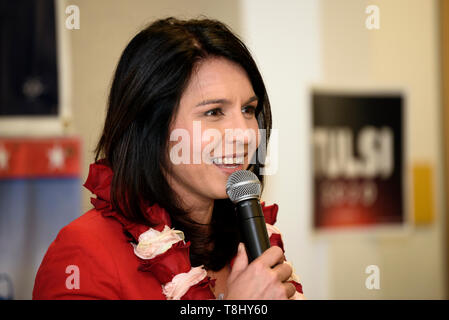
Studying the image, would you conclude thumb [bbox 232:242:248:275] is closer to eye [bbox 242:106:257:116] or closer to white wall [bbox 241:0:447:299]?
eye [bbox 242:106:257:116]

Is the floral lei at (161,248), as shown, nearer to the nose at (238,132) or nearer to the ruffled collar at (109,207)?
the ruffled collar at (109,207)

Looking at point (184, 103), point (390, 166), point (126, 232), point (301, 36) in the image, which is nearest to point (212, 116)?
point (184, 103)

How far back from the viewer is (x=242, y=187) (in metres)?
1.15

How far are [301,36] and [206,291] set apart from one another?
6.56ft

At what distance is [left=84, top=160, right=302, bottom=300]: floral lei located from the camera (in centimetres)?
118

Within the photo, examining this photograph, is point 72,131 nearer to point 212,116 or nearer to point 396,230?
point 212,116

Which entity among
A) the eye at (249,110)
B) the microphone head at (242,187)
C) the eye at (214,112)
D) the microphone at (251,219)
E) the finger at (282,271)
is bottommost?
the finger at (282,271)

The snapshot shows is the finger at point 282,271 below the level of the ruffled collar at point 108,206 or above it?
below

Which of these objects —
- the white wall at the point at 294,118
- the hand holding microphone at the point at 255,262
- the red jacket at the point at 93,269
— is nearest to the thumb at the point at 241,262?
the hand holding microphone at the point at 255,262

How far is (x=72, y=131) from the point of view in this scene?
2.42 metres

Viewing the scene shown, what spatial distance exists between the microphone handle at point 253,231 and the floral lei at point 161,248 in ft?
0.60

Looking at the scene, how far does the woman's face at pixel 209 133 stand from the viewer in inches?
49.6

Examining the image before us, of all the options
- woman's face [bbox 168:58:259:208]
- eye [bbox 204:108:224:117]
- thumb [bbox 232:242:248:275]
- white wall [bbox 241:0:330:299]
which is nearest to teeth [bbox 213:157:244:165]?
woman's face [bbox 168:58:259:208]

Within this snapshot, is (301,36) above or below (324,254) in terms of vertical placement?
above
